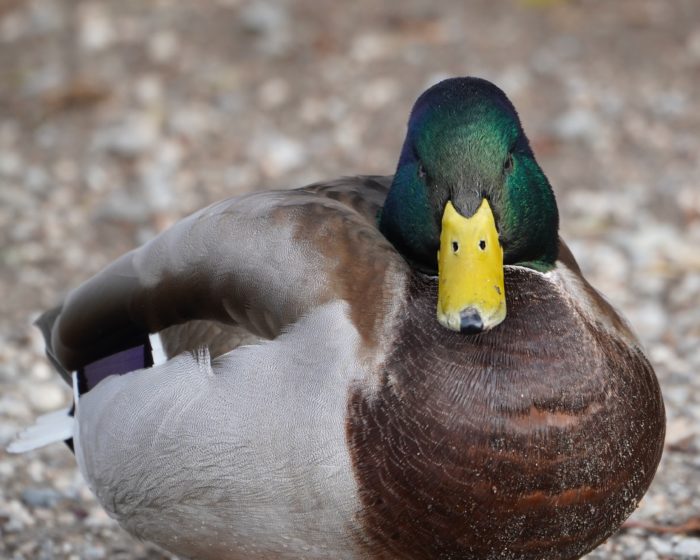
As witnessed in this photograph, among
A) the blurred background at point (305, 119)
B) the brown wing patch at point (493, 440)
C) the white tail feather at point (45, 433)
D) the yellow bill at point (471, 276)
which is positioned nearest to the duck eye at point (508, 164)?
the yellow bill at point (471, 276)

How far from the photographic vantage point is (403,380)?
121 inches

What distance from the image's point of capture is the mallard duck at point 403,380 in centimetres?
304

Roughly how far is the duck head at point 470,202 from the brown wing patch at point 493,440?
0.13m

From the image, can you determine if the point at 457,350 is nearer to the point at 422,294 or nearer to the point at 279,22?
the point at 422,294

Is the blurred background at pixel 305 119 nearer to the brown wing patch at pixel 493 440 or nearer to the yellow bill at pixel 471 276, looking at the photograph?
the brown wing patch at pixel 493 440

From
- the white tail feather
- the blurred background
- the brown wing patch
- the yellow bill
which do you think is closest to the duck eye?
the yellow bill

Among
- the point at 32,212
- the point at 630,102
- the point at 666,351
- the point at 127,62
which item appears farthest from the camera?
the point at 127,62

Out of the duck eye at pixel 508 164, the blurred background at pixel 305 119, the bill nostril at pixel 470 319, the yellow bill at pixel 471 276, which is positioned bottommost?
the blurred background at pixel 305 119

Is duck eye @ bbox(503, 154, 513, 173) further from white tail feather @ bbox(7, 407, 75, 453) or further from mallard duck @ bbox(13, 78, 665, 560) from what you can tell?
white tail feather @ bbox(7, 407, 75, 453)

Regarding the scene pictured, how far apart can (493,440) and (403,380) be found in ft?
0.88

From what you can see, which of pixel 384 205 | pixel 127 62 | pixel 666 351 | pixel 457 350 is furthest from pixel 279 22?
pixel 457 350

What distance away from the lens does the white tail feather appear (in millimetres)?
3988

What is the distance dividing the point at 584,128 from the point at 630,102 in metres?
0.50

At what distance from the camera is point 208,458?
3248 millimetres
